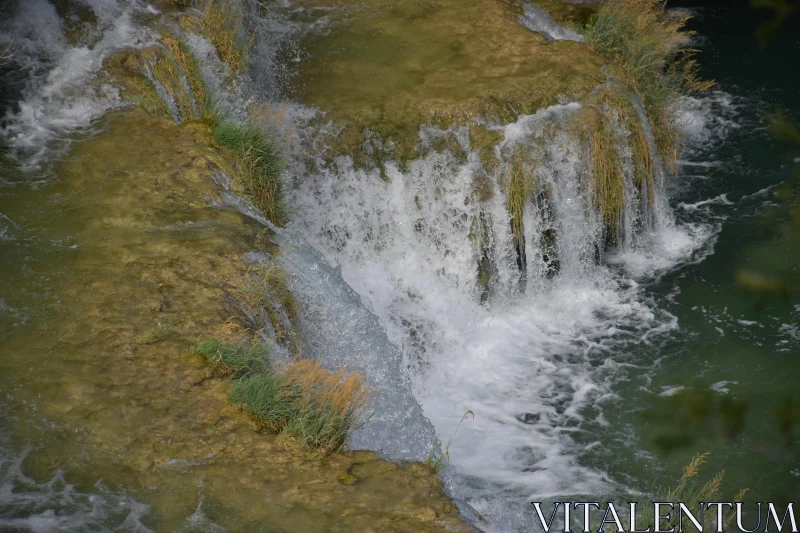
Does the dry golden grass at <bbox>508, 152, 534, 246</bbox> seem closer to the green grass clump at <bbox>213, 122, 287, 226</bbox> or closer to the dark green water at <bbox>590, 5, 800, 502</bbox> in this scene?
the dark green water at <bbox>590, 5, 800, 502</bbox>

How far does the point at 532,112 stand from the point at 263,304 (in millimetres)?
3970

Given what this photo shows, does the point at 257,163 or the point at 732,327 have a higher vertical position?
the point at 257,163

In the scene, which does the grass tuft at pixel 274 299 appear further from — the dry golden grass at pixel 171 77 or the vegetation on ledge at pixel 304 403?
the dry golden grass at pixel 171 77

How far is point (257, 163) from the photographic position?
697cm

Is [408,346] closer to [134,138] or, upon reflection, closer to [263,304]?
[263,304]

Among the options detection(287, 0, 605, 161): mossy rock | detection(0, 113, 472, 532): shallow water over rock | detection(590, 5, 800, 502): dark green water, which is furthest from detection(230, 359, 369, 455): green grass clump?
detection(287, 0, 605, 161): mossy rock

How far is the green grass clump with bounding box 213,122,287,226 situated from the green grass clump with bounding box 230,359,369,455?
229cm

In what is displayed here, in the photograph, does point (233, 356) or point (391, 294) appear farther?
point (391, 294)

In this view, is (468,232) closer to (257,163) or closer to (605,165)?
(605,165)

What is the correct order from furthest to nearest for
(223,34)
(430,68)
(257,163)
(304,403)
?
1. (430,68)
2. (223,34)
3. (257,163)
4. (304,403)

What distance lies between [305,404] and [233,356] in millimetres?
625

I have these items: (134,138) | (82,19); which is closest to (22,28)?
(82,19)

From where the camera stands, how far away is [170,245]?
5852 mm

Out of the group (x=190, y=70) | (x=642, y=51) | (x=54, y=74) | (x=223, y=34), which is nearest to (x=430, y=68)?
(x=223, y=34)
